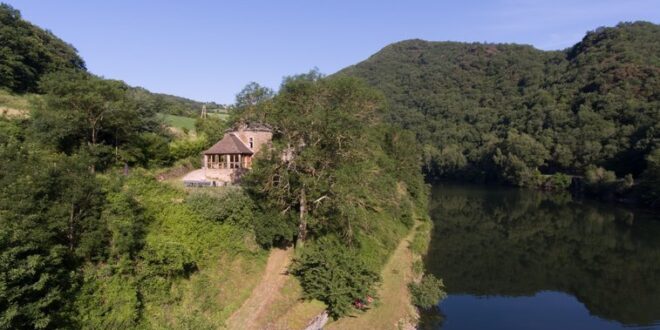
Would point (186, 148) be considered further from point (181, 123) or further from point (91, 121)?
point (181, 123)

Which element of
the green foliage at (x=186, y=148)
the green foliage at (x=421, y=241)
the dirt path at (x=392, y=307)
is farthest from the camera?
the green foliage at (x=421, y=241)

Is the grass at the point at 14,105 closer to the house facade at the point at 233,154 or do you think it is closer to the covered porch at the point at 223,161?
the covered porch at the point at 223,161

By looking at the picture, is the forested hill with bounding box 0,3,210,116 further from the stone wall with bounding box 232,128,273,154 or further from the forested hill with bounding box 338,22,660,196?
the forested hill with bounding box 338,22,660,196

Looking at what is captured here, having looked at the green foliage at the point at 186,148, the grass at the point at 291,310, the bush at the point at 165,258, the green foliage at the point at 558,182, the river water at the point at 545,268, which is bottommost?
the river water at the point at 545,268

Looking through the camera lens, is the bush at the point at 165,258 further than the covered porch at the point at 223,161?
No

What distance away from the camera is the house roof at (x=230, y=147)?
3019cm

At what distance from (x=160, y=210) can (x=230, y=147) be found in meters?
11.3

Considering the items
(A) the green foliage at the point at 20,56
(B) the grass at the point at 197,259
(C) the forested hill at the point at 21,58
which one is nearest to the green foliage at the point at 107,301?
(B) the grass at the point at 197,259

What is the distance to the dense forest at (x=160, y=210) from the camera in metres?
14.1

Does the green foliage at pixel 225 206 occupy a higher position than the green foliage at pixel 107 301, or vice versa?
the green foliage at pixel 225 206

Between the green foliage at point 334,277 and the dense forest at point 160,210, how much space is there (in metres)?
0.07

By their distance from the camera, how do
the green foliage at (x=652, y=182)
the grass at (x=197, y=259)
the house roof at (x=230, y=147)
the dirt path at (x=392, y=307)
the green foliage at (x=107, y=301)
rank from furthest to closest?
the green foliage at (x=652, y=182), the house roof at (x=230, y=147), the dirt path at (x=392, y=307), the grass at (x=197, y=259), the green foliage at (x=107, y=301)

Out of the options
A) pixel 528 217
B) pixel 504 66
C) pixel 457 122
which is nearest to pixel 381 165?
pixel 528 217

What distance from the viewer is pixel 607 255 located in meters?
38.1
